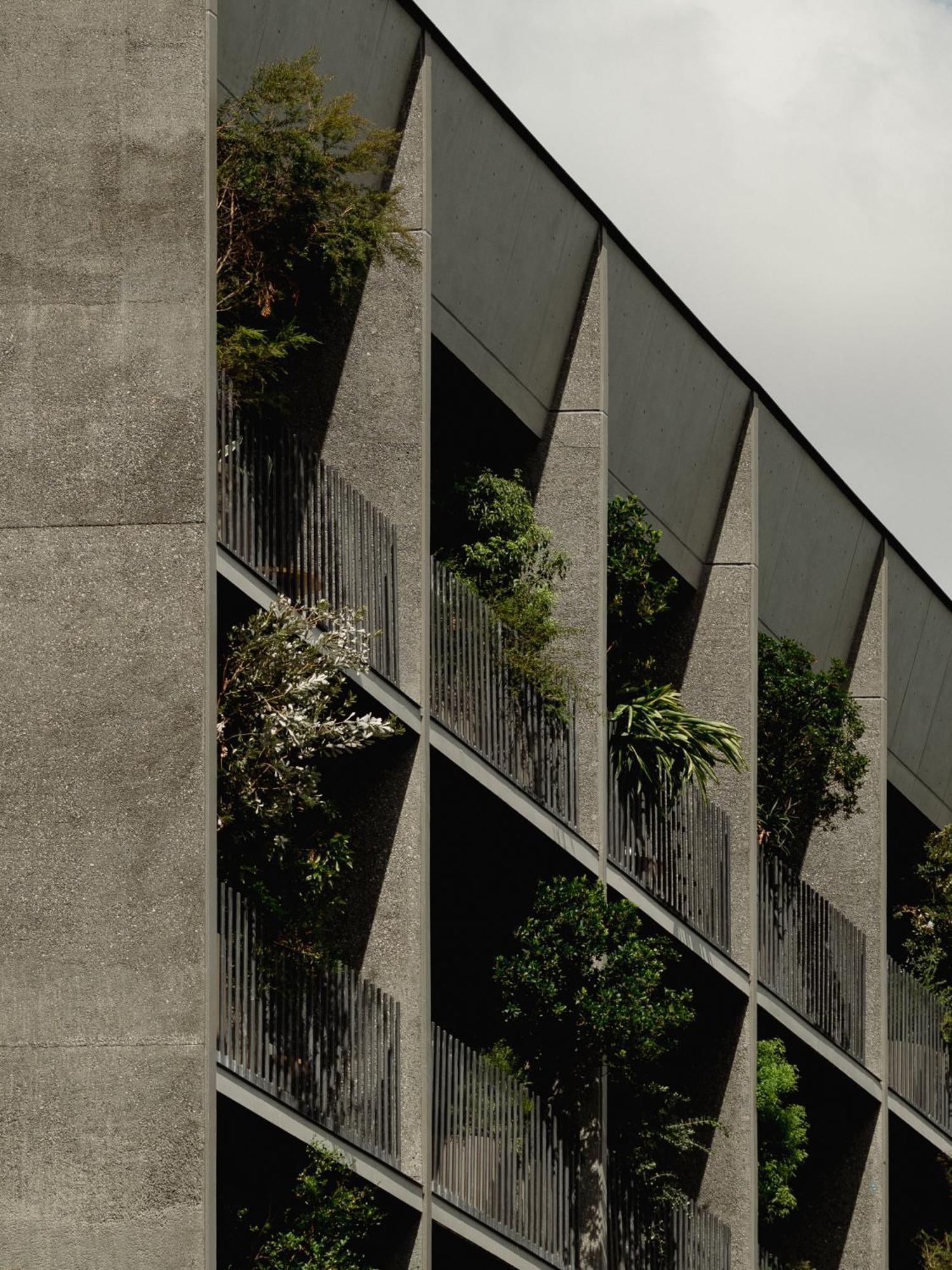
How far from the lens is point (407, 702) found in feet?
69.9

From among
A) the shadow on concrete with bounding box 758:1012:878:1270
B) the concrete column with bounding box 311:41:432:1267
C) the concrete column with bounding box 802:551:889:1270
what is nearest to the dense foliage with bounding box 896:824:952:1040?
the concrete column with bounding box 802:551:889:1270

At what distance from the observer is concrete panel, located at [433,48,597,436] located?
76.3ft

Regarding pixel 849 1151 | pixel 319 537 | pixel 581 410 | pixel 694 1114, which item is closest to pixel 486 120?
pixel 581 410

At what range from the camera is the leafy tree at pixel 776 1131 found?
28047mm

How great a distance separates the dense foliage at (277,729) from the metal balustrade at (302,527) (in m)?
0.57

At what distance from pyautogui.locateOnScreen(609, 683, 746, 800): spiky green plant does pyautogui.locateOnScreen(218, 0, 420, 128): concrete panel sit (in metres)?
6.83

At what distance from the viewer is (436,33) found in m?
22.6

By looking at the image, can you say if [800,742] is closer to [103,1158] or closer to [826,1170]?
[826,1170]

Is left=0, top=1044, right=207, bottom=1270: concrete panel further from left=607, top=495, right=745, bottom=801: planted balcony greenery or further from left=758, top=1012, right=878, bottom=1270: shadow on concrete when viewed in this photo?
left=758, top=1012, right=878, bottom=1270: shadow on concrete

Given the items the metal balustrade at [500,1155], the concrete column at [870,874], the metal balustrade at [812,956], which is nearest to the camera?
the metal balustrade at [500,1155]

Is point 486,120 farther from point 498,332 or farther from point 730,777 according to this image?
point 730,777

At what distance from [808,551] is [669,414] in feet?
12.3

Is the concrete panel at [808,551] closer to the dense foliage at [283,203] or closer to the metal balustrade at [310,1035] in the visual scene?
the dense foliage at [283,203]

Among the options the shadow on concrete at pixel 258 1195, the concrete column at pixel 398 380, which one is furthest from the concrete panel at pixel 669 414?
the shadow on concrete at pixel 258 1195
